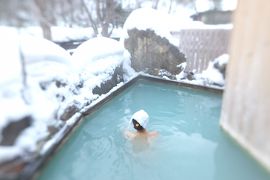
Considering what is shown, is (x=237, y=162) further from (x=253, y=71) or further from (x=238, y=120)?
(x=253, y=71)

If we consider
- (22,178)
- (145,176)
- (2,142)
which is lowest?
(145,176)

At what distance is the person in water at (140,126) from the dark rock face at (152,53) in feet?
8.59

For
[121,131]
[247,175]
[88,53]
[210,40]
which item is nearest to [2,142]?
[121,131]

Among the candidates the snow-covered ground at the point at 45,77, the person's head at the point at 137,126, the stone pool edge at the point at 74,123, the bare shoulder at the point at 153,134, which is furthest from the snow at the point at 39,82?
the bare shoulder at the point at 153,134

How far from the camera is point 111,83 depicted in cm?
524

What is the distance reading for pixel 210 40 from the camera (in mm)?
5523

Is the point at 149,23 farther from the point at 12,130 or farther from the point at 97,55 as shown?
the point at 12,130

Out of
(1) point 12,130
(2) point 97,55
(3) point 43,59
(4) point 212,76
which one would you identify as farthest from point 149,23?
(1) point 12,130

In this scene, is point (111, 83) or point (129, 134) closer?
point (129, 134)

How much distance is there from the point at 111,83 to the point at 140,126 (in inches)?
81.3

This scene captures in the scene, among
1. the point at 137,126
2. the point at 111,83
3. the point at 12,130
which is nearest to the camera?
the point at 12,130

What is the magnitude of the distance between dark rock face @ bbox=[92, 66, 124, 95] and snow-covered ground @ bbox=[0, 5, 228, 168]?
0.31 feet

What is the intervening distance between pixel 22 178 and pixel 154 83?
4059 mm

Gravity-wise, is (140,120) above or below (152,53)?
below
